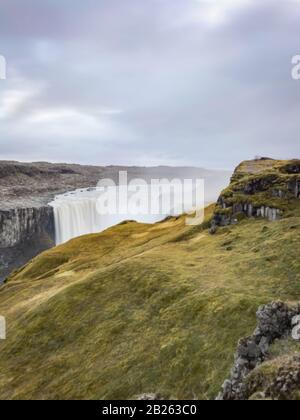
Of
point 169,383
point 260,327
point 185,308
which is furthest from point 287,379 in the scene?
point 185,308

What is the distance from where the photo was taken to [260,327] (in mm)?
24938

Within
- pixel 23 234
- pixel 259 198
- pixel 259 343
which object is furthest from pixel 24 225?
pixel 259 343

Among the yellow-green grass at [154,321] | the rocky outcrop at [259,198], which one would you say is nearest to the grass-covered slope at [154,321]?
the yellow-green grass at [154,321]

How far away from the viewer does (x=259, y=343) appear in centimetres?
2409

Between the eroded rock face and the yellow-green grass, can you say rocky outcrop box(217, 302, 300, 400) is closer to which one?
the yellow-green grass

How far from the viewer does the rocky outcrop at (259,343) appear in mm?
20478

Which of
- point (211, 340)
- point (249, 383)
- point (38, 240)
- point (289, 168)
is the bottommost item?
point (38, 240)

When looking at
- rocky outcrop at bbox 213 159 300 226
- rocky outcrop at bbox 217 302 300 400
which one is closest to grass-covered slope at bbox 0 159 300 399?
rocky outcrop at bbox 217 302 300 400

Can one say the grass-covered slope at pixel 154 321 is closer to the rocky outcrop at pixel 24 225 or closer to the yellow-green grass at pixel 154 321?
the yellow-green grass at pixel 154 321

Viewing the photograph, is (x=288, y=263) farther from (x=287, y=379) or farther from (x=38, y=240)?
(x=38, y=240)

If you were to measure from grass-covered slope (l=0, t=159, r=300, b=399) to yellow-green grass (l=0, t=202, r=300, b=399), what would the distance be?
0.10m

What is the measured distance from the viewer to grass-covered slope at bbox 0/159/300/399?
30.9 meters
